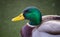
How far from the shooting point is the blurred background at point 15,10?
2.69m

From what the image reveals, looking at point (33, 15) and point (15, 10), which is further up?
point (33, 15)

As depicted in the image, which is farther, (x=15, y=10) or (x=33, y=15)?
(x=15, y=10)

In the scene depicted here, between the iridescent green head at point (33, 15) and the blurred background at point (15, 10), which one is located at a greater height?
the iridescent green head at point (33, 15)

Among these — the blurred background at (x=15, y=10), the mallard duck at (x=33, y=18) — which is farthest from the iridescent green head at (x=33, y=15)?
the blurred background at (x=15, y=10)

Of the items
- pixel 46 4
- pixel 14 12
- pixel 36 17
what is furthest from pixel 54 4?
pixel 36 17

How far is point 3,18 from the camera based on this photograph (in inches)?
114

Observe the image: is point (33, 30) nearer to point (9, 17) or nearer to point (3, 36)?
point (3, 36)

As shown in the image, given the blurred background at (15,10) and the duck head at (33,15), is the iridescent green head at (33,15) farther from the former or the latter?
the blurred background at (15,10)

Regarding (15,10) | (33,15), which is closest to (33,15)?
(33,15)

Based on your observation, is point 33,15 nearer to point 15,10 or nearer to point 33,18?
point 33,18

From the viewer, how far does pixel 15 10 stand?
306 cm

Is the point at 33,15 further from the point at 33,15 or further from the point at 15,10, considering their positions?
the point at 15,10

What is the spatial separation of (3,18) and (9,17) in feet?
0.25

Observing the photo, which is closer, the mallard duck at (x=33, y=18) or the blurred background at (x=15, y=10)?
the mallard duck at (x=33, y=18)
